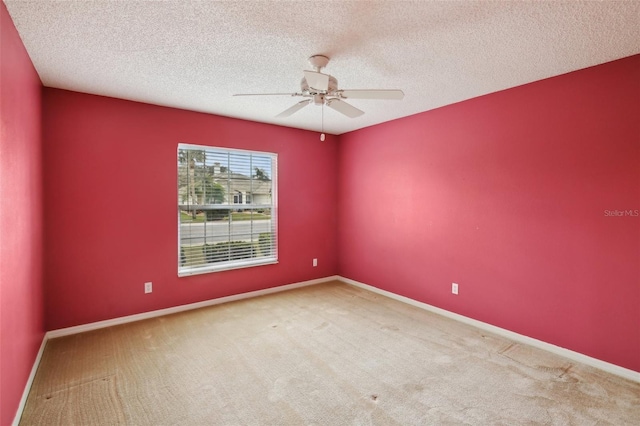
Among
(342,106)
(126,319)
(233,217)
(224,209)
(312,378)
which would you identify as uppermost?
(342,106)

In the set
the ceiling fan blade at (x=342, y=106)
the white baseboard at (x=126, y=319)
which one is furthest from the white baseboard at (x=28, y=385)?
the ceiling fan blade at (x=342, y=106)

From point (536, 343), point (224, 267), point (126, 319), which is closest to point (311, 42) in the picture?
point (224, 267)

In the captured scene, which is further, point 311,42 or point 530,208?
point 530,208

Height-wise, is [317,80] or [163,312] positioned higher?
[317,80]

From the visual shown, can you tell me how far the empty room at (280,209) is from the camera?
199 cm

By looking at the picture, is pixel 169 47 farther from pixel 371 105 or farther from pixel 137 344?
pixel 137 344

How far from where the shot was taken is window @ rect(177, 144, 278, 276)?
3914mm

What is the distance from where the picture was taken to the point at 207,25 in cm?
198

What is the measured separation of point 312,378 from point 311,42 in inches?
96.8

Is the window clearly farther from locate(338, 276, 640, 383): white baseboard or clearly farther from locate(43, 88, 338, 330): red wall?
locate(338, 276, 640, 383): white baseboard

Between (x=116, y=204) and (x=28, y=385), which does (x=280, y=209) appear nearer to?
(x=116, y=204)

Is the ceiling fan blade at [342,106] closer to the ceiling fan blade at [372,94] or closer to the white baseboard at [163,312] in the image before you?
the ceiling fan blade at [372,94]

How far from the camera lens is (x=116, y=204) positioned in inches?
134

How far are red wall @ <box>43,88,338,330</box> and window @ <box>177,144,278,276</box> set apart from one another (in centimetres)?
13
